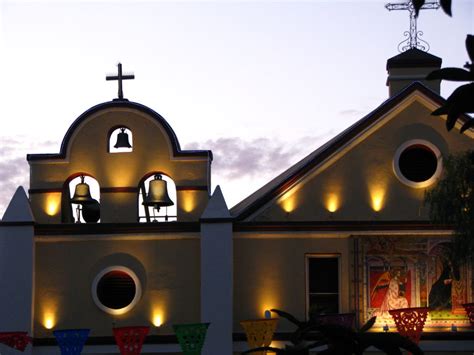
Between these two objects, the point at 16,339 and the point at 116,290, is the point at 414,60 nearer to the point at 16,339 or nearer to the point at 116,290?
the point at 116,290

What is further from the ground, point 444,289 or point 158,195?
point 158,195

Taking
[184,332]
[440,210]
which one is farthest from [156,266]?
[440,210]

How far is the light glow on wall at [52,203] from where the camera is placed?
28.2 m

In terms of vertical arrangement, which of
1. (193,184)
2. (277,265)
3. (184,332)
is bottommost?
(184,332)

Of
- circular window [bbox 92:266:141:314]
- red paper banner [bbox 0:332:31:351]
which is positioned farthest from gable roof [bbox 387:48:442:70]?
red paper banner [bbox 0:332:31:351]

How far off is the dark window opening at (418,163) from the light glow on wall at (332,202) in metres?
1.81

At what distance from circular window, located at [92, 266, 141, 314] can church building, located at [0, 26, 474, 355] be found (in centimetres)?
3

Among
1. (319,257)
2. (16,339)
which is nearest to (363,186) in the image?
(319,257)

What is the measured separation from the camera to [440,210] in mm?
25359

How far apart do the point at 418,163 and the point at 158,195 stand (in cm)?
672

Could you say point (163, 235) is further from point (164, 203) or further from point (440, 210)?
point (440, 210)

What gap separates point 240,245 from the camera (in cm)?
2762

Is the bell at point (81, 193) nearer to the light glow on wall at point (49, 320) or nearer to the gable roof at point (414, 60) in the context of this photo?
the light glow on wall at point (49, 320)

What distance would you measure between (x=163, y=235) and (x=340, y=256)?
4.52 m
